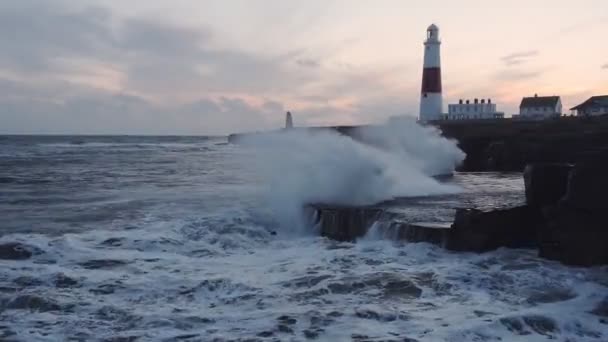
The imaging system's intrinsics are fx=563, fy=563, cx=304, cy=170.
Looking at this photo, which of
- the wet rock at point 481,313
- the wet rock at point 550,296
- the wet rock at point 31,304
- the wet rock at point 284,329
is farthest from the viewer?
the wet rock at point 550,296

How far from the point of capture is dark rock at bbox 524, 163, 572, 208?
30.4 feet

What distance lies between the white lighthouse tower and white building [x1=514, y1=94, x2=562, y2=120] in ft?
60.9

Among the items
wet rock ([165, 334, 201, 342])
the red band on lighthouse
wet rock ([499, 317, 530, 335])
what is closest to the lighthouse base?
the red band on lighthouse

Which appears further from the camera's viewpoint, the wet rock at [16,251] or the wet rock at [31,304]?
the wet rock at [16,251]

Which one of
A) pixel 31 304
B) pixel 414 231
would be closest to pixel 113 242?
pixel 31 304

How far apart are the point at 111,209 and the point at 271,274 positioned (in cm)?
735

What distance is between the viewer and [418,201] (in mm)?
12648

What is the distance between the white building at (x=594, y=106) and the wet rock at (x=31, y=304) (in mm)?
51441

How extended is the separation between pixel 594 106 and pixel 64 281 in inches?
2101

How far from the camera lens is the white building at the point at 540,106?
55.6 m

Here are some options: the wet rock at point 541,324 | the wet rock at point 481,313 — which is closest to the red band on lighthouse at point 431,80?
the wet rock at point 481,313

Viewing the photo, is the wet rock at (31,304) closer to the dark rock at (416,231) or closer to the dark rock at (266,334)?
the dark rock at (266,334)

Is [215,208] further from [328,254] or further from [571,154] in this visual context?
[571,154]

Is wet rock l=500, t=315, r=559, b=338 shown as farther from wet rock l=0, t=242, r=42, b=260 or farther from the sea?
wet rock l=0, t=242, r=42, b=260
